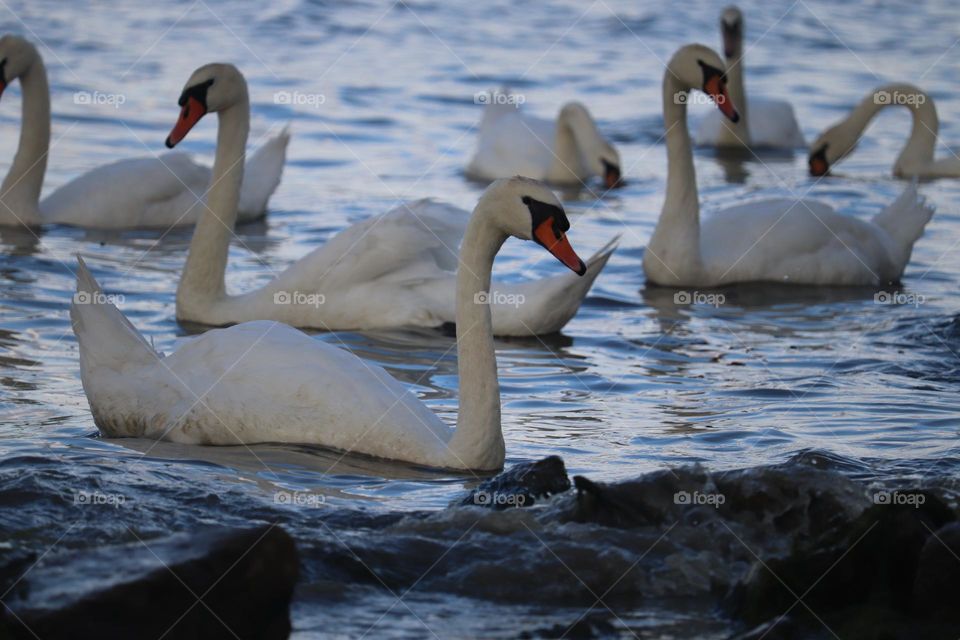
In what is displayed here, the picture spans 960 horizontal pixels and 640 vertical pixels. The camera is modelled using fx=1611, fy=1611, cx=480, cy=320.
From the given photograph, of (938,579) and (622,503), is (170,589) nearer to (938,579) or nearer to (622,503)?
(622,503)

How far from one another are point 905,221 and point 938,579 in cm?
656

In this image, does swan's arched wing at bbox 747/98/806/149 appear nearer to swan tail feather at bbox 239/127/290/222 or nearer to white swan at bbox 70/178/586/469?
swan tail feather at bbox 239/127/290/222

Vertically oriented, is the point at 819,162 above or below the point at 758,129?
below

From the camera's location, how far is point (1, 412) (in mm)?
7188

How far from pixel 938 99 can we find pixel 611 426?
1264cm

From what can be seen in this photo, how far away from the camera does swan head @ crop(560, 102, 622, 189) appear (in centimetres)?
1432

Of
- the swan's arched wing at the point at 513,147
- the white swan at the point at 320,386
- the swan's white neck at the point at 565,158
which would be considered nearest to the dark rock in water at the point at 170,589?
the white swan at the point at 320,386

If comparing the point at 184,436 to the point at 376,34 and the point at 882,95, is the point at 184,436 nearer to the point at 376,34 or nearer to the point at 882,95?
the point at 882,95

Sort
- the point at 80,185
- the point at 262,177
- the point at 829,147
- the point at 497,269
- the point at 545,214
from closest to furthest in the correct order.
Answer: the point at 545,214 → the point at 497,269 → the point at 80,185 → the point at 262,177 → the point at 829,147

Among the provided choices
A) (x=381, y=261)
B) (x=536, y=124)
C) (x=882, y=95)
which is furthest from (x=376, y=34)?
(x=381, y=261)

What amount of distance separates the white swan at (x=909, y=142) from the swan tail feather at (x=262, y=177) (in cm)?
477

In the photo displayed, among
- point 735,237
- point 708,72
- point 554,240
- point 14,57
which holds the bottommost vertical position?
point 735,237

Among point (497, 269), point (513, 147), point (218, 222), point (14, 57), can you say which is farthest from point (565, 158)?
point (218, 222)

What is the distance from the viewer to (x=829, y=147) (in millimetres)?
14250
